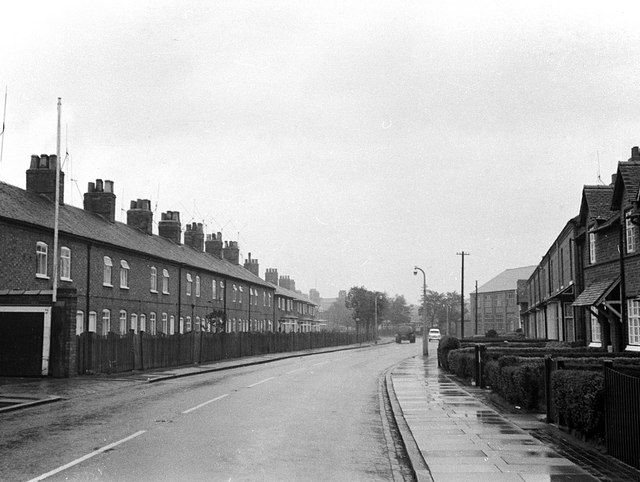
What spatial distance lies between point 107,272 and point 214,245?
28461 mm

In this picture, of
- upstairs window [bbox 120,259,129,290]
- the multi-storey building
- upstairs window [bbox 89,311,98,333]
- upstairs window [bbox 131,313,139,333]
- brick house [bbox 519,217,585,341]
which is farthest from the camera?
the multi-storey building

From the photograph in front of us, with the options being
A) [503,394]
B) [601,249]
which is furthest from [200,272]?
[503,394]

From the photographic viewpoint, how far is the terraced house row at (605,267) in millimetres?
23797

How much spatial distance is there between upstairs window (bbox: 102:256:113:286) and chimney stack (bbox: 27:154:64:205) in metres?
4.22

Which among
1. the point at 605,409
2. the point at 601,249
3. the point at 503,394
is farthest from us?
the point at 601,249

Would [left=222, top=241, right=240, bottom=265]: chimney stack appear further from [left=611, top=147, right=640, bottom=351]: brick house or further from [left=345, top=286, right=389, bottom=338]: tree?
[left=611, top=147, right=640, bottom=351]: brick house

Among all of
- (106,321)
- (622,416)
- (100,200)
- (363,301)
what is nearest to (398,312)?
(363,301)

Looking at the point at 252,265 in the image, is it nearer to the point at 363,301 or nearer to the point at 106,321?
the point at 363,301

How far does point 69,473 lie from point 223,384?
1489 cm

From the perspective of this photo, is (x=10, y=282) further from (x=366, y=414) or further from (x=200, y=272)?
(x=200, y=272)

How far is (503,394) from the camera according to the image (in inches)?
692

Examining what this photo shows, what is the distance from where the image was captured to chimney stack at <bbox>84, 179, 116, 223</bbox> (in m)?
41.8

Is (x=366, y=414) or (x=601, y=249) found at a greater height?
(x=601, y=249)

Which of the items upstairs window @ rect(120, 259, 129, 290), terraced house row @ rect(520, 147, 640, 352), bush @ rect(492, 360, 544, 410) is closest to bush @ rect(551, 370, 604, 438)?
bush @ rect(492, 360, 544, 410)
